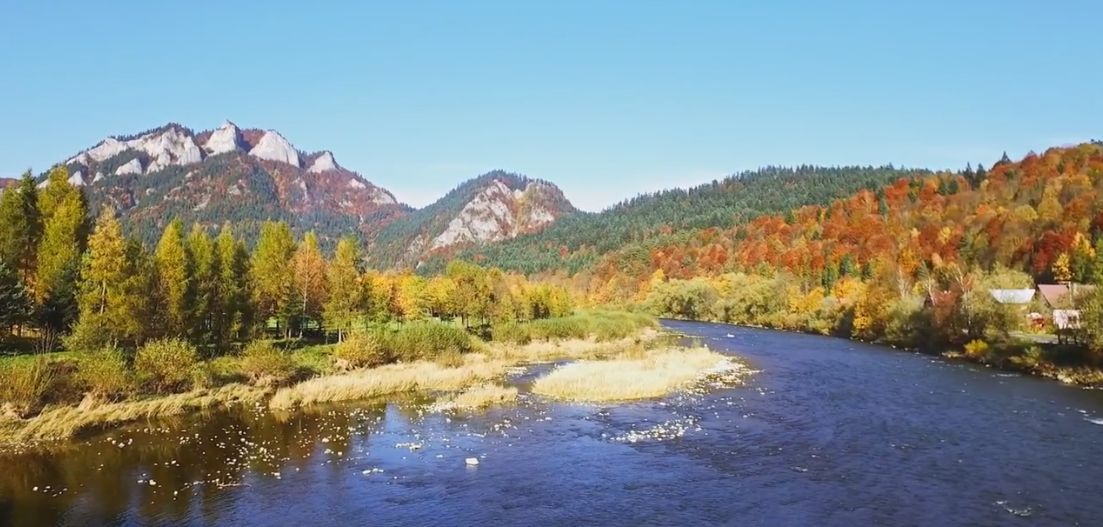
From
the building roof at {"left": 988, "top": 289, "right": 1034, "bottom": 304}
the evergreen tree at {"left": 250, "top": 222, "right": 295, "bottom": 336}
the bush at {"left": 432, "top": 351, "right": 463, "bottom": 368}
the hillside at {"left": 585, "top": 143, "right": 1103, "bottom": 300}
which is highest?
the hillside at {"left": 585, "top": 143, "right": 1103, "bottom": 300}

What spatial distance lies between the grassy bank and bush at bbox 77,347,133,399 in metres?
0.04

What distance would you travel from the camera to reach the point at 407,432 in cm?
3300

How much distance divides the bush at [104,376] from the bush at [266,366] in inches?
311

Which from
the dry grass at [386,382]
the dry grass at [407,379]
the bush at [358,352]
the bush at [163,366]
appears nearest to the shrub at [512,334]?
the dry grass at [407,379]

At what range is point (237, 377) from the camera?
142ft

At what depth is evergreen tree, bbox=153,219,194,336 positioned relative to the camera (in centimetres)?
4544

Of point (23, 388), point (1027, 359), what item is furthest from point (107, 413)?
point (1027, 359)

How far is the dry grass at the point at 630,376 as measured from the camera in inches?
1682

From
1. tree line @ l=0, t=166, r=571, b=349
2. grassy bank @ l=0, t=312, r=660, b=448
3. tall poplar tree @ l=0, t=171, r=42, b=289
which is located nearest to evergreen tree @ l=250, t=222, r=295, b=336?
tree line @ l=0, t=166, r=571, b=349

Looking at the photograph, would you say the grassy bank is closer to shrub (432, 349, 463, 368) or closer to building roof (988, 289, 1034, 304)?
shrub (432, 349, 463, 368)

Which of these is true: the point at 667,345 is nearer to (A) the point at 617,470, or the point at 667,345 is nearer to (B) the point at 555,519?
(A) the point at 617,470

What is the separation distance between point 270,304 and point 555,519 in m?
51.3

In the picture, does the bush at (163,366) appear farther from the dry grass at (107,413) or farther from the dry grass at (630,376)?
the dry grass at (630,376)

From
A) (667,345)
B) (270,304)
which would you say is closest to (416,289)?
(270,304)
